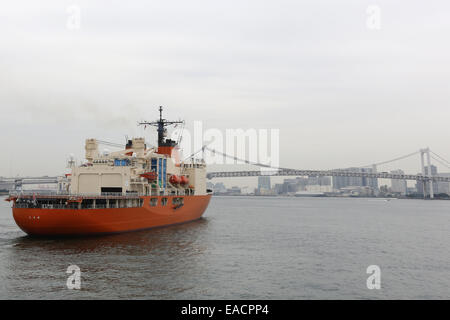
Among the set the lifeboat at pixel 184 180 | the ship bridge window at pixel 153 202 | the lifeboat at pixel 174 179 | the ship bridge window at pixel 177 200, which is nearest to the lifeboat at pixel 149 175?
the ship bridge window at pixel 153 202

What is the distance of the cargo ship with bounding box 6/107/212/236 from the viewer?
25.6m

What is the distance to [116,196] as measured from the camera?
91.0 feet

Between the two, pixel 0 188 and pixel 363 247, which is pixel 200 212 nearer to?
pixel 363 247

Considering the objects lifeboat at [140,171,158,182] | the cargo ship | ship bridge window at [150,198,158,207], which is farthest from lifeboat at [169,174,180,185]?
ship bridge window at [150,198,158,207]

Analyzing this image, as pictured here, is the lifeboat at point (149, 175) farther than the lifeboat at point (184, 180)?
No

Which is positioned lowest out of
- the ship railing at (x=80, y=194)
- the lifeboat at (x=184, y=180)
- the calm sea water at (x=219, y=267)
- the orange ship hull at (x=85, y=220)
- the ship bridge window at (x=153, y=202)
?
the calm sea water at (x=219, y=267)

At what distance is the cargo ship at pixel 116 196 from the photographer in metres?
25.6

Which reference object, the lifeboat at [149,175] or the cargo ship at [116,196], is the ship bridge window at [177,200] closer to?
the cargo ship at [116,196]

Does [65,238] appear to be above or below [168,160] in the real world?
below

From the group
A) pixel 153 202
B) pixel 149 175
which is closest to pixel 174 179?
pixel 149 175

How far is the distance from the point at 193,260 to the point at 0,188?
700 ft

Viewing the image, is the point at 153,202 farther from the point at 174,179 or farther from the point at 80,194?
the point at 80,194
